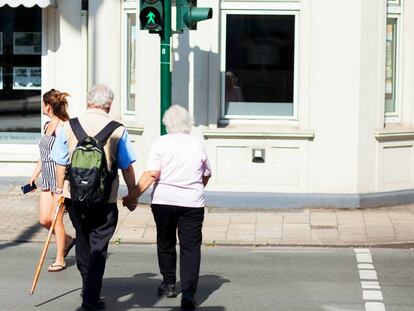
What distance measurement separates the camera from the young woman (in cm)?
1016

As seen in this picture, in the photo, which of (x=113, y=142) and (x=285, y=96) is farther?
(x=285, y=96)

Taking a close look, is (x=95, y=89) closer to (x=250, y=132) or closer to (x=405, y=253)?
(x=405, y=253)

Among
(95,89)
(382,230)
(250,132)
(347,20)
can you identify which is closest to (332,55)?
(347,20)

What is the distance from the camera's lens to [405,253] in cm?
1174

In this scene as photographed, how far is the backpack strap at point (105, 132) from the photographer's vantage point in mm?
8227

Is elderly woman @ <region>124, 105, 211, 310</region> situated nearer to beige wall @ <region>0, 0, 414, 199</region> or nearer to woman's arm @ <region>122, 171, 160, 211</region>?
woman's arm @ <region>122, 171, 160, 211</region>

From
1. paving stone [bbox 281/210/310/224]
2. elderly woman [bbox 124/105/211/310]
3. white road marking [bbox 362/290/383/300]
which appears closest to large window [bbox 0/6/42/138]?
paving stone [bbox 281/210/310/224]

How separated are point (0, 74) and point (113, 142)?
8.63m

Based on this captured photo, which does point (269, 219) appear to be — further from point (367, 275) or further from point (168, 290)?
point (168, 290)

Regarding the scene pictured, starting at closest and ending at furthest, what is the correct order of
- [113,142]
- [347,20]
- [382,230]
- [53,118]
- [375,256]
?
[113,142] < [53,118] < [375,256] < [382,230] < [347,20]

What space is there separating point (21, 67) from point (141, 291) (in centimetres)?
784

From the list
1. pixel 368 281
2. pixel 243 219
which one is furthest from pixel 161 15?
pixel 368 281

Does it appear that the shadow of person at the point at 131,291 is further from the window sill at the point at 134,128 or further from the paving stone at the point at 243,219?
the window sill at the point at 134,128

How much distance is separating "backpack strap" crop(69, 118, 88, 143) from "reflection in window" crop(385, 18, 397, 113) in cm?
767
